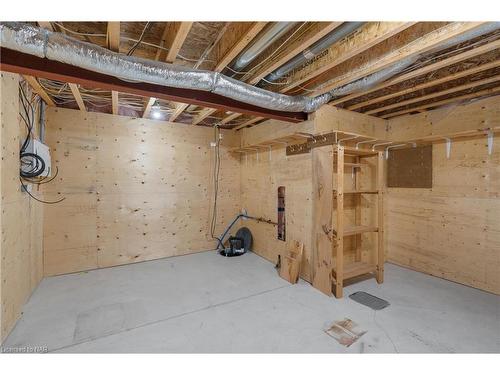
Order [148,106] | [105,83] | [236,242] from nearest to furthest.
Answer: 1. [105,83]
2. [148,106]
3. [236,242]

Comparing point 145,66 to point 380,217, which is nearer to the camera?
point 145,66

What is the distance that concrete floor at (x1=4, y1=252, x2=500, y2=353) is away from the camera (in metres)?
1.85

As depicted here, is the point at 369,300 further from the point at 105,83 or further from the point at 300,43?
the point at 105,83

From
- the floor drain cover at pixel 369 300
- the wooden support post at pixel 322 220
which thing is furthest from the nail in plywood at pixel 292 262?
the floor drain cover at pixel 369 300

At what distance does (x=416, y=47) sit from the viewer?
1794 mm

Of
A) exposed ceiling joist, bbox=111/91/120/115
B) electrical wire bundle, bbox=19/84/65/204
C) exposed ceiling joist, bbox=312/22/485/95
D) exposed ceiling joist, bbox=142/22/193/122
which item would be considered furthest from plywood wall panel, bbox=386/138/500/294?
electrical wire bundle, bbox=19/84/65/204

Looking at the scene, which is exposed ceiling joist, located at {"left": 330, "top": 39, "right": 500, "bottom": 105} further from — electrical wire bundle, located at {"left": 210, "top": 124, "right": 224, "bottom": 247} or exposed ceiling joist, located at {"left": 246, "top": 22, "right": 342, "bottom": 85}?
electrical wire bundle, located at {"left": 210, "top": 124, "right": 224, "bottom": 247}

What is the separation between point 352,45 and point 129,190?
11.7ft

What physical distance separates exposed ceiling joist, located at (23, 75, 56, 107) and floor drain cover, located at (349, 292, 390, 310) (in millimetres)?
4110

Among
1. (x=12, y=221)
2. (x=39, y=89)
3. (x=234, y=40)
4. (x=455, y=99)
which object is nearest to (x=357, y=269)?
(x=455, y=99)

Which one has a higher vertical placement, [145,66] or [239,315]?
[145,66]

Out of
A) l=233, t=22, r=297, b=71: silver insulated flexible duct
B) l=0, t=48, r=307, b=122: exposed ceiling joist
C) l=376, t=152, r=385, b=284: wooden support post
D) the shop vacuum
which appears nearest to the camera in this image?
l=233, t=22, r=297, b=71: silver insulated flexible duct

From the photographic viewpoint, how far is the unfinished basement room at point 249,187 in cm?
185
